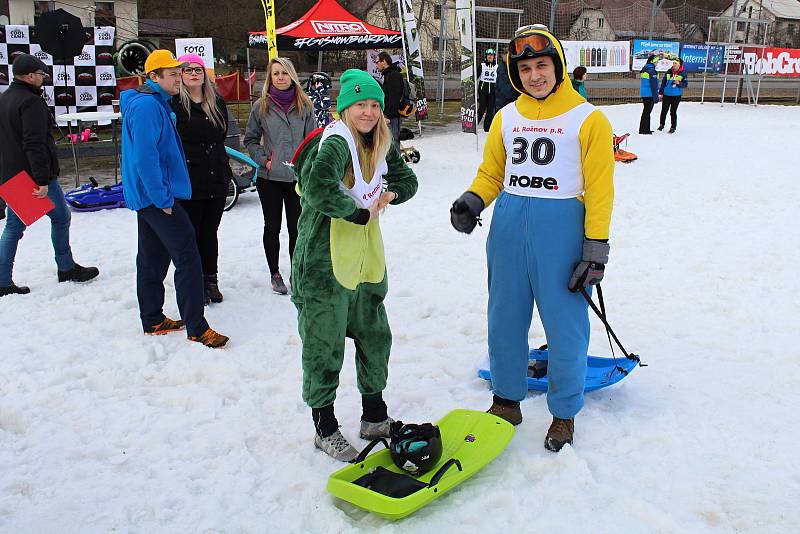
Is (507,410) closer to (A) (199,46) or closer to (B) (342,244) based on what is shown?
(B) (342,244)

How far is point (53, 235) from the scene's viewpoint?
598 centimetres

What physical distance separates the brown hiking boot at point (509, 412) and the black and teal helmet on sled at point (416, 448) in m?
0.59

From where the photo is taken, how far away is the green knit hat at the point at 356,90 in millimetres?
3092

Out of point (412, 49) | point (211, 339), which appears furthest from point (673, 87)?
point (211, 339)

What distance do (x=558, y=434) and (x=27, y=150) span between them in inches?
180

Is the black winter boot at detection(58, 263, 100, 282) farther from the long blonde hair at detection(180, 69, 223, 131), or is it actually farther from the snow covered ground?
the long blonde hair at detection(180, 69, 223, 131)

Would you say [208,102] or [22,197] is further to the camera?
[22,197]

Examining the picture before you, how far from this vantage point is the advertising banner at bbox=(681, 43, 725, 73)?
22.0 metres

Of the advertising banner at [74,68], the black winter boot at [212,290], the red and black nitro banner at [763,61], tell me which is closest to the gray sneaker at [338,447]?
the black winter boot at [212,290]

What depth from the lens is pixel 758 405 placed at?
A: 12.6ft

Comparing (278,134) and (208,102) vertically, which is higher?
(208,102)

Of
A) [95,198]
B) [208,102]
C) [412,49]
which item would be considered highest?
[412,49]

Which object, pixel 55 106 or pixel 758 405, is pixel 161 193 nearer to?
pixel 758 405

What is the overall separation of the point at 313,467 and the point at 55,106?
1381cm
